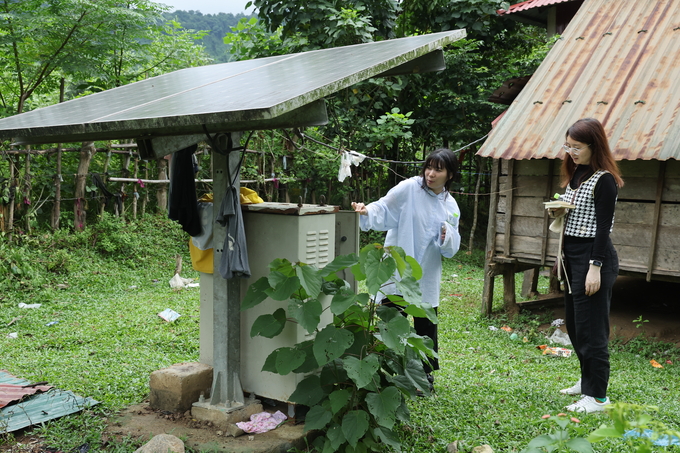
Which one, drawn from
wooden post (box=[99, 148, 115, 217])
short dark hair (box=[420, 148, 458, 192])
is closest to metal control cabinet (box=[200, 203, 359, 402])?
short dark hair (box=[420, 148, 458, 192])

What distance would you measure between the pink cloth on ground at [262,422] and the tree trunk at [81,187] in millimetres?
7500

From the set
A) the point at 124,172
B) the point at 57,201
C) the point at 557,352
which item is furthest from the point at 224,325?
the point at 124,172

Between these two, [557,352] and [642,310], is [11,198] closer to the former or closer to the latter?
[557,352]

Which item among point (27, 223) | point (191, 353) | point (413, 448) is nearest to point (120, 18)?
point (27, 223)

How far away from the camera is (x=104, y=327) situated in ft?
22.8

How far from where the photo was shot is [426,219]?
450 cm

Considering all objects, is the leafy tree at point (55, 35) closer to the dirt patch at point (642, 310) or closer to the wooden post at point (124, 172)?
the wooden post at point (124, 172)

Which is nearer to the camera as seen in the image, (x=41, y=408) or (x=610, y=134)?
(x=41, y=408)

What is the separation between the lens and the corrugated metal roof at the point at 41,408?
3.86 m

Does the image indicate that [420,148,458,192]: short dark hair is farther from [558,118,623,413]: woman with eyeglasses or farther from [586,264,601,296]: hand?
[586,264,601,296]: hand

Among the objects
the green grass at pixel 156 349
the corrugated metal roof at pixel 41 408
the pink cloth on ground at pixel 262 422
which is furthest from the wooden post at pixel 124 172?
the pink cloth on ground at pixel 262 422

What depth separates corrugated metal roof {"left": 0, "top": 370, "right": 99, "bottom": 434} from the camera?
12.7 ft

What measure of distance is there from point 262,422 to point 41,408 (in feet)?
5.39

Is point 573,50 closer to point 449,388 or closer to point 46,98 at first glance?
point 449,388
